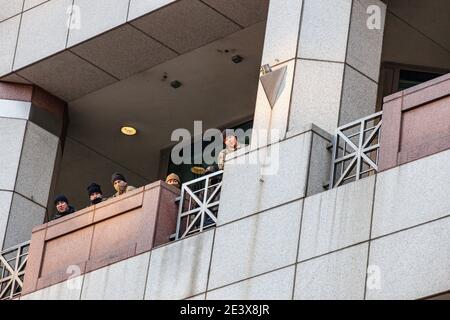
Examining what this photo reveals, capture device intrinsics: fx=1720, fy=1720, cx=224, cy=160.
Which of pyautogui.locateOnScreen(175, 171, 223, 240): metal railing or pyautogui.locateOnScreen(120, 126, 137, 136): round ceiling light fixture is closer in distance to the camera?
pyautogui.locateOnScreen(175, 171, 223, 240): metal railing

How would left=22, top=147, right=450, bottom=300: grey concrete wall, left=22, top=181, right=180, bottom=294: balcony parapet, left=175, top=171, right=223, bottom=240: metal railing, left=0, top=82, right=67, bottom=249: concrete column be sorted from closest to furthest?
left=22, top=147, right=450, bottom=300: grey concrete wall, left=175, top=171, right=223, bottom=240: metal railing, left=22, top=181, right=180, bottom=294: balcony parapet, left=0, top=82, right=67, bottom=249: concrete column

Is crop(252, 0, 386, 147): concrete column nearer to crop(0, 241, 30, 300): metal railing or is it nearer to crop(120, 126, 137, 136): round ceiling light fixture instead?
crop(0, 241, 30, 300): metal railing

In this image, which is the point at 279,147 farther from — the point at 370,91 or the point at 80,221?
the point at 80,221

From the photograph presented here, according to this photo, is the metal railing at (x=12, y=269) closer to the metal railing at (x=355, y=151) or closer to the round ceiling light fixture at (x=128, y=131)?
the round ceiling light fixture at (x=128, y=131)

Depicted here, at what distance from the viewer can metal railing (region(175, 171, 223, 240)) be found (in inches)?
1110

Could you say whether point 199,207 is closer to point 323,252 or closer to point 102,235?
point 102,235

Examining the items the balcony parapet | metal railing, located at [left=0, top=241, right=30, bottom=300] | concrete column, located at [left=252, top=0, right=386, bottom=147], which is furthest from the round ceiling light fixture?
concrete column, located at [left=252, top=0, right=386, bottom=147]

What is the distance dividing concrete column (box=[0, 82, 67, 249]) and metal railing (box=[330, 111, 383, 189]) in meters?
8.52

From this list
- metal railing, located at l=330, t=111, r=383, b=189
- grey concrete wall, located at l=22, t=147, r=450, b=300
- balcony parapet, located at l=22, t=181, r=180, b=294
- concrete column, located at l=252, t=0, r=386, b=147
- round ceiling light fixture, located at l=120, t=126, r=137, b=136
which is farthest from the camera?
round ceiling light fixture, located at l=120, t=126, r=137, b=136

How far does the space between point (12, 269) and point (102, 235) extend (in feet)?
9.48

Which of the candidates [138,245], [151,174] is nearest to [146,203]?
[138,245]

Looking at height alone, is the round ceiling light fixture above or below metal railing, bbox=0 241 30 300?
above

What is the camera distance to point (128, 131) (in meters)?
38.0

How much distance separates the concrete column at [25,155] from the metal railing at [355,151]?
852 cm
